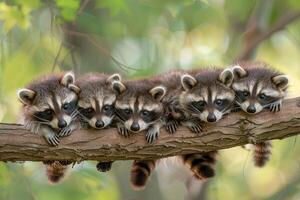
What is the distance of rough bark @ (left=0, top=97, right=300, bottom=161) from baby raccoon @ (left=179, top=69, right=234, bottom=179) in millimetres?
324

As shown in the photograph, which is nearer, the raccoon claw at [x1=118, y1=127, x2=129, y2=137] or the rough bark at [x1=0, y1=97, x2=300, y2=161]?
the rough bark at [x1=0, y1=97, x2=300, y2=161]

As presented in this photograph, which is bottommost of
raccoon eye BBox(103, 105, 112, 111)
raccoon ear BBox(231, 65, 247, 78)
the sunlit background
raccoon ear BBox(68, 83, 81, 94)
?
raccoon eye BBox(103, 105, 112, 111)

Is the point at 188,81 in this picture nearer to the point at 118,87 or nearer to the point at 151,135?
the point at 118,87

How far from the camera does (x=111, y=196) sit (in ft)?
32.0

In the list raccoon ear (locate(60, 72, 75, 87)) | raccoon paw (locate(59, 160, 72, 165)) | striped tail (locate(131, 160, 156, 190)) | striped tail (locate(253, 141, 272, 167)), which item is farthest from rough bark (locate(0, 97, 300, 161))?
striped tail (locate(253, 141, 272, 167))

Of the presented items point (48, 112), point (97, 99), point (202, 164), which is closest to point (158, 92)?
point (97, 99)

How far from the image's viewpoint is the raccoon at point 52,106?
6832 mm

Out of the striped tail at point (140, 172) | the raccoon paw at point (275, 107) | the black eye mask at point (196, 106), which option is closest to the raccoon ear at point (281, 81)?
the raccoon paw at point (275, 107)

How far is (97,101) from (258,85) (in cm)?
157

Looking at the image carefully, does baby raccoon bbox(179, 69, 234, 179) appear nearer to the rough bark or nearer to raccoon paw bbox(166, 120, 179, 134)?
raccoon paw bbox(166, 120, 179, 134)

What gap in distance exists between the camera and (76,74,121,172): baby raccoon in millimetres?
7027

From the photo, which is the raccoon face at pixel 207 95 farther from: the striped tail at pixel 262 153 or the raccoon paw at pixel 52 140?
the raccoon paw at pixel 52 140

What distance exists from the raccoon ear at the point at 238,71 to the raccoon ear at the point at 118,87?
3.54 feet

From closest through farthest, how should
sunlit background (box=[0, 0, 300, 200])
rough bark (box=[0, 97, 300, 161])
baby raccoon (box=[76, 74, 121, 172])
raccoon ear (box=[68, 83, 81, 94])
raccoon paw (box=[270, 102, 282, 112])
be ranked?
rough bark (box=[0, 97, 300, 161])
raccoon paw (box=[270, 102, 282, 112])
baby raccoon (box=[76, 74, 121, 172])
raccoon ear (box=[68, 83, 81, 94])
sunlit background (box=[0, 0, 300, 200])
